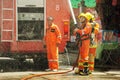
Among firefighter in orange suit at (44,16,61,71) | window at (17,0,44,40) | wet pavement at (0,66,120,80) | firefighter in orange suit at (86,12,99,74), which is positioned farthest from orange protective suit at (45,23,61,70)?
window at (17,0,44,40)

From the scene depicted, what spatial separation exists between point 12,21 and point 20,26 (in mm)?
367

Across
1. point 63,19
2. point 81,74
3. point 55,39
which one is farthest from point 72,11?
point 81,74

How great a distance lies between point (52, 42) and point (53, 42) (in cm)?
3

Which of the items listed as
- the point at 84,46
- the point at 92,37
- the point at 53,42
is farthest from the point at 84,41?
the point at 53,42

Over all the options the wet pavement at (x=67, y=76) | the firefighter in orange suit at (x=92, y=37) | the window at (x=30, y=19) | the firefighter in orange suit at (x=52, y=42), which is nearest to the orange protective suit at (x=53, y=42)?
the firefighter in orange suit at (x=52, y=42)

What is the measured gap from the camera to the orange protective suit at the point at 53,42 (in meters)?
14.2

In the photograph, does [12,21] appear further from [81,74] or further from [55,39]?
[81,74]

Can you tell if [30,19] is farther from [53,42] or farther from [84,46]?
[84,46]

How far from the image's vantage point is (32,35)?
Result: 17.7 m

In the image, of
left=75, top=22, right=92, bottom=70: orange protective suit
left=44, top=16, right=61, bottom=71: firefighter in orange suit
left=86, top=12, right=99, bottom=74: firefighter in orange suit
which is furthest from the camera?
left=44, top=16, right=61, bottom=71: firefighter in orange suit

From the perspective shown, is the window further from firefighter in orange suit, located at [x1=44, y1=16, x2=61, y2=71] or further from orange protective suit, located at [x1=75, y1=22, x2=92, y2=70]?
orange protective suit, located at [x1=75, y1=22, x2=92, y2=70]

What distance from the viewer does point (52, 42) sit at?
14.2 meters

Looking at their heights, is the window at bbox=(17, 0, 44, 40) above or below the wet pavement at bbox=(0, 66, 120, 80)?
above

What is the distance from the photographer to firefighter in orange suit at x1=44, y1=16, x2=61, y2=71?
1416 cm
